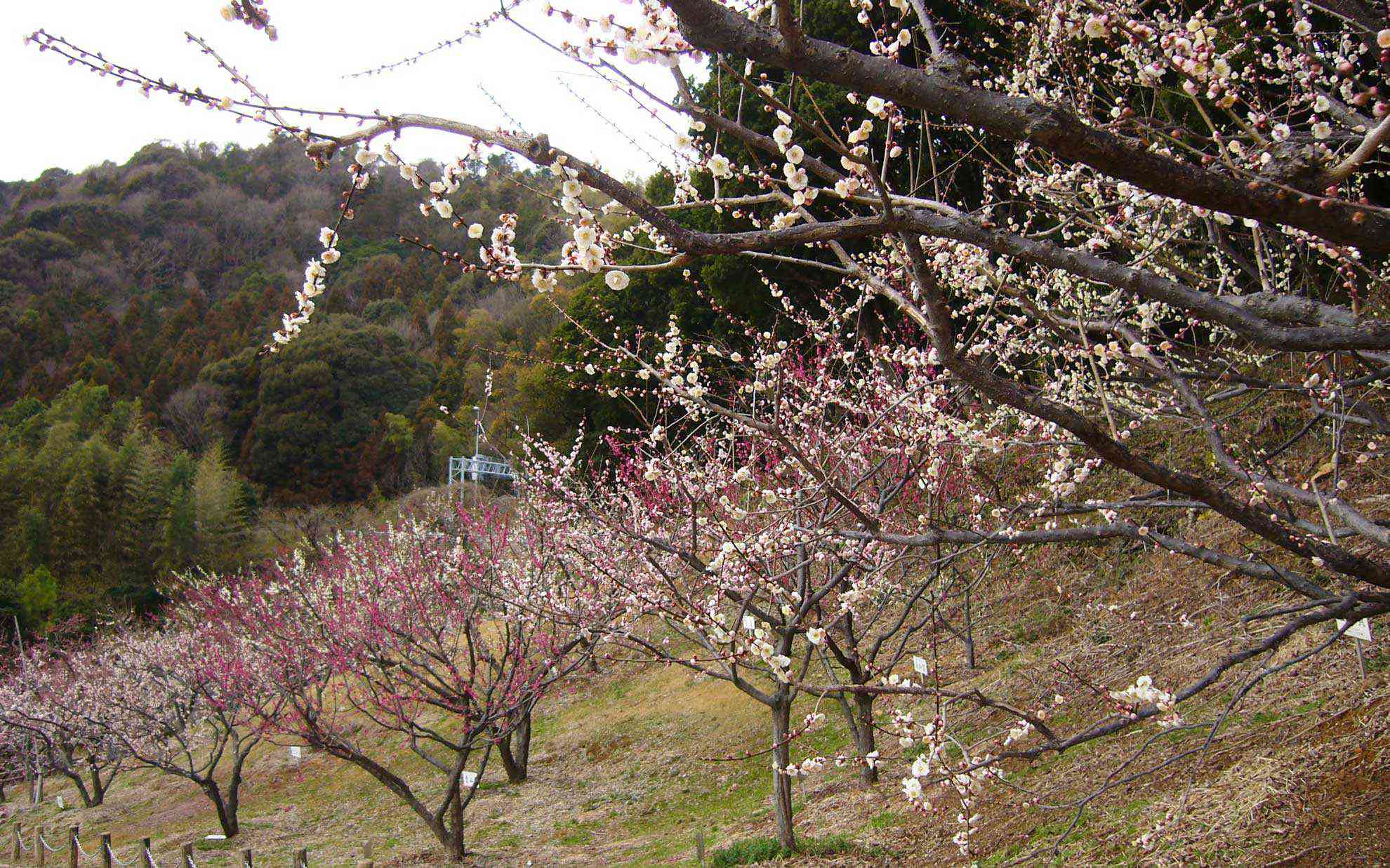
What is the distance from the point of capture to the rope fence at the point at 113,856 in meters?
6.64

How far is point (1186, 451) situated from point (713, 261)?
598cm

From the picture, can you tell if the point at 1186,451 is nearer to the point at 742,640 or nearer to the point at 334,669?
the point at 742,640

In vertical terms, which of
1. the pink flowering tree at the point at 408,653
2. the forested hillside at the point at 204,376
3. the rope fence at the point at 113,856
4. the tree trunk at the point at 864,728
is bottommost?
the rope fence at the point at 113,856

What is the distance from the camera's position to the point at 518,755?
361 inches

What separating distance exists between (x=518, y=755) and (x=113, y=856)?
11.6ft

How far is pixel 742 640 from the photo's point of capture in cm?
322

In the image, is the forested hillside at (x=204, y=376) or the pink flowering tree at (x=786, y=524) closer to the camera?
the pink flowering tree at (x=786, y=524)

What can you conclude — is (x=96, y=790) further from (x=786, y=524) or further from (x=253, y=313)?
(x=253, y=313)

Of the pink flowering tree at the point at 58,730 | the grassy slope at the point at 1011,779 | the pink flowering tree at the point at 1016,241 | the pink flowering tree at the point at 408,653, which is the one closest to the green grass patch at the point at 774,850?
the grassy slope at the point at 1011,779

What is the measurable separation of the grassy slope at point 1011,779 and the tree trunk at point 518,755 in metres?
0.17

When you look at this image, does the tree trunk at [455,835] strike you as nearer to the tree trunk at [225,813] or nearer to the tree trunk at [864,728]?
the tree trunk at [864,728]

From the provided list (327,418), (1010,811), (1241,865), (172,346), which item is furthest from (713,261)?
(172,346)

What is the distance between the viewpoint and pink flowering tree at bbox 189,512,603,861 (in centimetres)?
685

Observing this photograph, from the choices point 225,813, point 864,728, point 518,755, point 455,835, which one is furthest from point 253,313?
point 864,728
